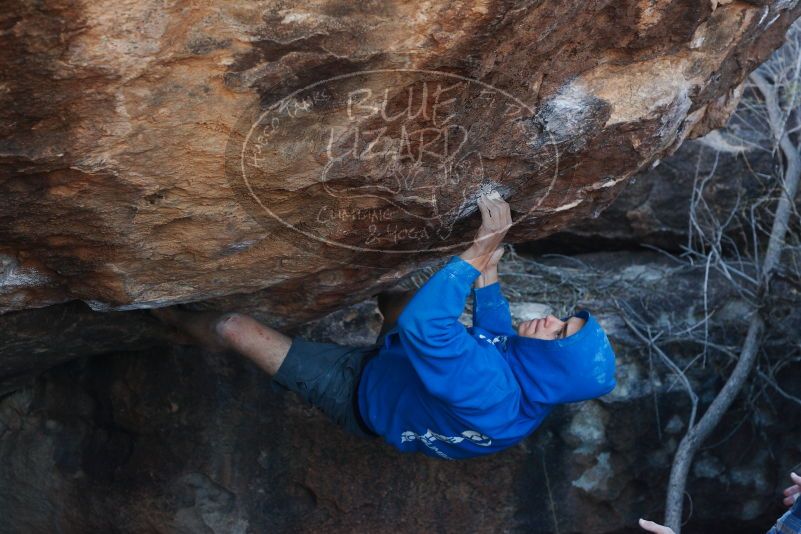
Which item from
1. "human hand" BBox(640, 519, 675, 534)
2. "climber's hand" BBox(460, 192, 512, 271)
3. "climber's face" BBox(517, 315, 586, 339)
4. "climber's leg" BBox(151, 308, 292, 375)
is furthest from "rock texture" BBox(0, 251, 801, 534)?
"human hand" BBox(640, 519, 675, 534)

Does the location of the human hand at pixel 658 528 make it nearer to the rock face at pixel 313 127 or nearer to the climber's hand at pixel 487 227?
the climber's hand at pixel 487 227

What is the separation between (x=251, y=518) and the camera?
2.91 m

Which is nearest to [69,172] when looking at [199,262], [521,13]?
[199,262]

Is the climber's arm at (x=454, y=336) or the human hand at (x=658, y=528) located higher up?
the climber's arm at (x=454, y=336)

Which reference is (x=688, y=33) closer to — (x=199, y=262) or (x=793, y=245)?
(x=199, y=262)

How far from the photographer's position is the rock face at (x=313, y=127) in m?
1.59

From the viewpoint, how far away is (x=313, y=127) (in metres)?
1.85

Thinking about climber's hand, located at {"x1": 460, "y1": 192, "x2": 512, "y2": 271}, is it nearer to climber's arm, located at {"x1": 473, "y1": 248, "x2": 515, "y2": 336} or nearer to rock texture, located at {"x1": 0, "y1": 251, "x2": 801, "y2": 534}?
climber's arm, located at {"x1": 473, "y1": 248, "x2": 515, "y2": 336}

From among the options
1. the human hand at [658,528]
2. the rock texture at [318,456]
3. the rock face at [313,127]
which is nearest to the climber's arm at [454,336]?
the rock face at [313,127]

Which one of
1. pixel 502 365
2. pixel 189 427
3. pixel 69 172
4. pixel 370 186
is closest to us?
pixel 69 172

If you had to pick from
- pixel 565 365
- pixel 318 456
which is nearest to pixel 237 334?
pixel 318 456

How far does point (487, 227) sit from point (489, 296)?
0.88 ft

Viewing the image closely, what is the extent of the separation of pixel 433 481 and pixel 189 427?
0.77 meters

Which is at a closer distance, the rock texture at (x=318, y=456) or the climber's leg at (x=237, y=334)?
the climber's leg at (x=237, y=334)
